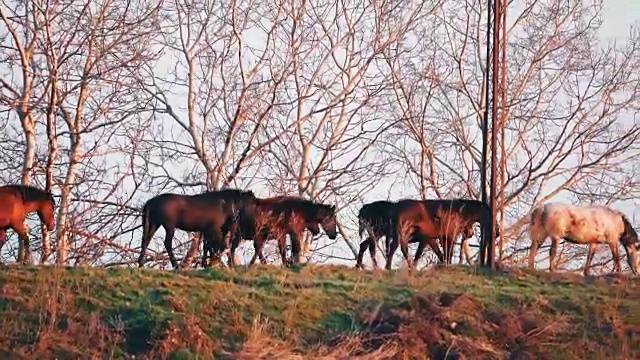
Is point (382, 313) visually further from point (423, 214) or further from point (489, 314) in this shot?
point (423, 214)

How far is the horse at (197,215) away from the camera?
19.8 m

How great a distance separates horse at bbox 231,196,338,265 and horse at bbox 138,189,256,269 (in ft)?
1.02

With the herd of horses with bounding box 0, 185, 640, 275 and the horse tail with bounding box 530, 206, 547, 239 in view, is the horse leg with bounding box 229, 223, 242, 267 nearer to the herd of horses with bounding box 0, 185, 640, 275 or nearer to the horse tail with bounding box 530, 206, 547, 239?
the herd of horses with bounding box 0, 185, 640, 275

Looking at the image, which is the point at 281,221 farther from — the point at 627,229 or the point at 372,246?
the point at 627,229

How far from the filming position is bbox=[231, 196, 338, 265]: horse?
20.8 metres

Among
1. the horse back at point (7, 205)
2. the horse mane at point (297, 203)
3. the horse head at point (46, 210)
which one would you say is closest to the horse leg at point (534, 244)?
the horse mane at point (297, 203)

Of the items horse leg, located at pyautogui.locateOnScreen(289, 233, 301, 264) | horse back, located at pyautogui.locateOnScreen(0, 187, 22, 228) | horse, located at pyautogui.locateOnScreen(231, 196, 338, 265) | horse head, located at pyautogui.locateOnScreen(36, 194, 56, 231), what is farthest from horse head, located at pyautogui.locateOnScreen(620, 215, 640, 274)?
horse back, located at pyautogui.locateOnScreen(0, 187, 22, 228)

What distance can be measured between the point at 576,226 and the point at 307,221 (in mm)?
5799

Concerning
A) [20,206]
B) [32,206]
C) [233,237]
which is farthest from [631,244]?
[20,206]

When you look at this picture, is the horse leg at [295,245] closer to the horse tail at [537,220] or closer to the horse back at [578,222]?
the horse tail at [537,220]

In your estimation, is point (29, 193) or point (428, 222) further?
point (428, 222)

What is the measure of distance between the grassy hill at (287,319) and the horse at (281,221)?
584cm

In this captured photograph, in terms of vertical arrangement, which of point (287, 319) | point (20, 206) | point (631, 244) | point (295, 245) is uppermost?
point (631, 244)

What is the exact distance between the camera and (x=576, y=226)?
22297 mm
